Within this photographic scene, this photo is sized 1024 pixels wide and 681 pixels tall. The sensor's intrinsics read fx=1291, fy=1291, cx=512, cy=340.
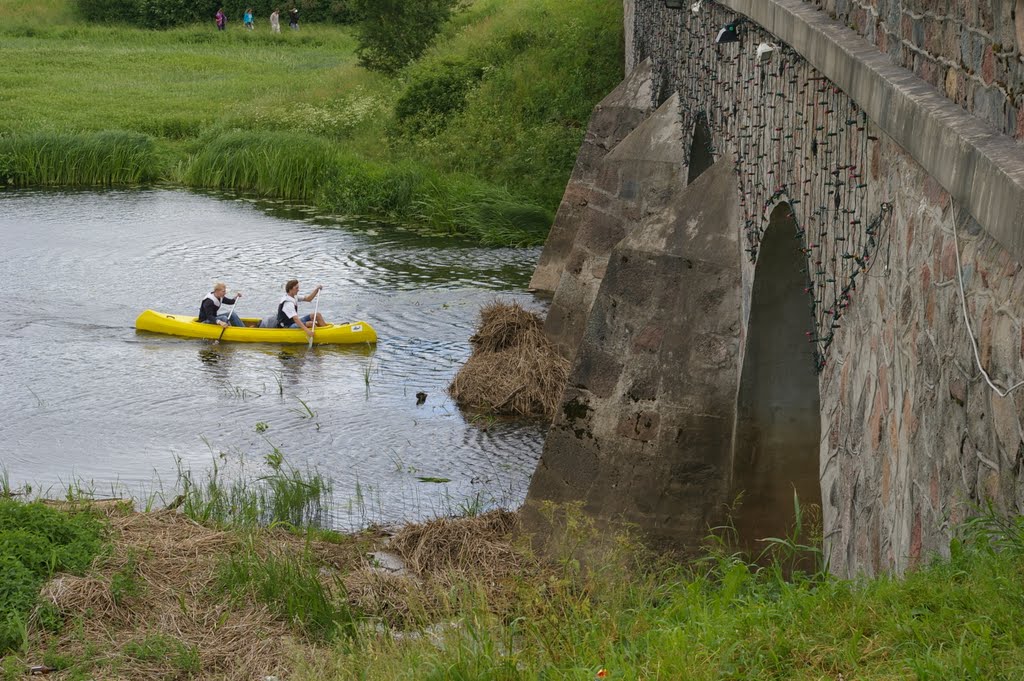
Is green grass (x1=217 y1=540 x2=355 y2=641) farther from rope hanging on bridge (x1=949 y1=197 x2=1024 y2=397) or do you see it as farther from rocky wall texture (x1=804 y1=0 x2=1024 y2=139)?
rope hanging on bridge (x1=949 y1=197 x2=1024 y2=397)

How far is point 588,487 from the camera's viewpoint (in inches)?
384

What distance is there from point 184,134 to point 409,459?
22734mm

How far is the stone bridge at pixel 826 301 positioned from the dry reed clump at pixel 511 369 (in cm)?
315

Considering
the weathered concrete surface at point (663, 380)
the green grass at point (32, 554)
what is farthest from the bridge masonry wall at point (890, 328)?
the green grass at point (32, 554)

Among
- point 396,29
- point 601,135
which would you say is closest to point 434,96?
point 396,29

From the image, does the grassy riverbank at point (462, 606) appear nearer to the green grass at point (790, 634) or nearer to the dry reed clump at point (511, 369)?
the green grass at point (790, 634)

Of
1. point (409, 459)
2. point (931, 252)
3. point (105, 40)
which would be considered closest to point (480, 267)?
point (409, 459)

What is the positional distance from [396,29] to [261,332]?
20306mm

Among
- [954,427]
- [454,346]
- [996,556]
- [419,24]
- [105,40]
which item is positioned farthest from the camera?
[105,40]

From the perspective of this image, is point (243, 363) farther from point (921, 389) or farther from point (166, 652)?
point (921, 389)

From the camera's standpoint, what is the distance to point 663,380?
952cm

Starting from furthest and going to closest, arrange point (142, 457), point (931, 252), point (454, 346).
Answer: point (454, 346), point (142, 457), point (931, 252)

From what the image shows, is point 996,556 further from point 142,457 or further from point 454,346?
point 454,346

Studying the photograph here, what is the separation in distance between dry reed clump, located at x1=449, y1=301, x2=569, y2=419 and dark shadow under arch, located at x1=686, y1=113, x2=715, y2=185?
108 inches
